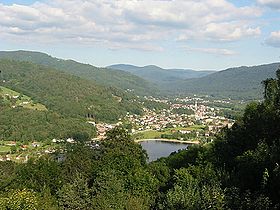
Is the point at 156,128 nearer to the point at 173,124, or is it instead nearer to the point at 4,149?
the point at 173,124

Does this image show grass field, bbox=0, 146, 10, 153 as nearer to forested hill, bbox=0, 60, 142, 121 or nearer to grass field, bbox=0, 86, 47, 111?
grass field, bbox=0, 86, 47, 111

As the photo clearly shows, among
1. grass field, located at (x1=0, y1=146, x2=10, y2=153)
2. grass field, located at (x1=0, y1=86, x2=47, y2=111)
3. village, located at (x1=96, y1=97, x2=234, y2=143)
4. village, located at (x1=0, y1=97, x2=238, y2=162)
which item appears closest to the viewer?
grass field, located at (x1=0, y1=146, x2=10, y2=153)

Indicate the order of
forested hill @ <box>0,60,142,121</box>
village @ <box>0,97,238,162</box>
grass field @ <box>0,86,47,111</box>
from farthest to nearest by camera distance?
forested hill @ <box>0,60,142,121</box>, grass field @ <box>0,86,47,111</box>, village @ <box>0,97,238,162</box>

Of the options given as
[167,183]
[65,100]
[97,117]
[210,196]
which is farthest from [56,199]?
[65,100]

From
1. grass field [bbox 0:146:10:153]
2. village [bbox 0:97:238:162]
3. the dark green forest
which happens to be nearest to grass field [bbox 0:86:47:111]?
village [bbox 0:97:238:162]

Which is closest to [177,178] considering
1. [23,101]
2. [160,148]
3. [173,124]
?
[160,148]

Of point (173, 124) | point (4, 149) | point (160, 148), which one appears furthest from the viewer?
point (173, 124)
